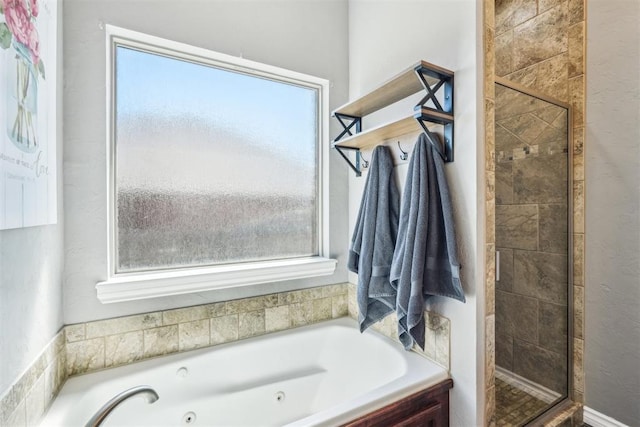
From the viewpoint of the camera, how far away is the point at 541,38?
1.76 m

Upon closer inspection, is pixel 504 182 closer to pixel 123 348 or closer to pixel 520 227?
pixel 520 227

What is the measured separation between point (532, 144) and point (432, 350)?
118 cm

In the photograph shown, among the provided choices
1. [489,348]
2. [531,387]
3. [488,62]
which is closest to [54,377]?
[489,348]

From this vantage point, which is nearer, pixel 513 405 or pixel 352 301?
pixel 513 405

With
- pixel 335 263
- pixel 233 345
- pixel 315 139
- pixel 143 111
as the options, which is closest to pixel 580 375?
pixel 335 263

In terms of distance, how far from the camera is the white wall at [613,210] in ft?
4.70

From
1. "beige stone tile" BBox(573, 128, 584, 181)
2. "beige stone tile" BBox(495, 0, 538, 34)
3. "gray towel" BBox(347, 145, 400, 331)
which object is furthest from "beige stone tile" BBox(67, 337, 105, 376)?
"beige stone tile" BBox(495, 0, 538, 34)

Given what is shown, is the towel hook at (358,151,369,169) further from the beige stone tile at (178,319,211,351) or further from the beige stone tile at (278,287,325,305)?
the beige stone tile at (178,319,211,351)

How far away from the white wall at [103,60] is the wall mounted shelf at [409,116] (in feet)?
1.35

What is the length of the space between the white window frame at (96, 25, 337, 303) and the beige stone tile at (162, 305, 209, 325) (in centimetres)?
11

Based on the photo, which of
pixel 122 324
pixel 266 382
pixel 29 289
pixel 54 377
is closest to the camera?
pixel 29 289

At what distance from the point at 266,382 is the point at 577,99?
7.38 feet

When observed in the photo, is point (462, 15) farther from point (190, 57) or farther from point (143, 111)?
point (143, 111)

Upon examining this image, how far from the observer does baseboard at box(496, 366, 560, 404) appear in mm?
1445
